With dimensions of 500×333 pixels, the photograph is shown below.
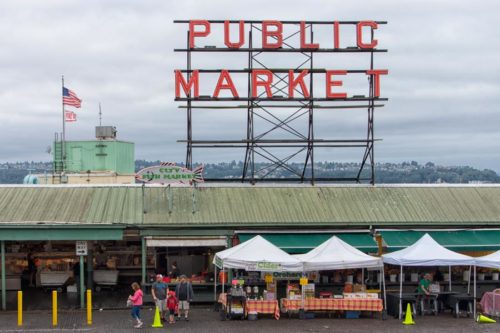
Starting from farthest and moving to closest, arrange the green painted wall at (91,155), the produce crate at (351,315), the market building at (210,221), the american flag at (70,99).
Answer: the green painted wall at (91,155) → the american flag at (70,99) → the market building at (210,221) → the produce crate at (351,315)

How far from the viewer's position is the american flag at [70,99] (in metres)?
47.0

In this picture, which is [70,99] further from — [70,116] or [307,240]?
[307,240]

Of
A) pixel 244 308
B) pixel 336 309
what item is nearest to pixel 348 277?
pixel 336 309

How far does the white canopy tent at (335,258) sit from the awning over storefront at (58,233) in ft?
22.7

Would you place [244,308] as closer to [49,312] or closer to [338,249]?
[338,249]

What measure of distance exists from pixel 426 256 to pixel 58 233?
1289 cm

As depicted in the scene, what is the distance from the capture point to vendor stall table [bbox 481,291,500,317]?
24.5m

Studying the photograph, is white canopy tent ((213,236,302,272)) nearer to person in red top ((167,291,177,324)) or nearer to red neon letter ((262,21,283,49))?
person in red top ((167,291,177,324))

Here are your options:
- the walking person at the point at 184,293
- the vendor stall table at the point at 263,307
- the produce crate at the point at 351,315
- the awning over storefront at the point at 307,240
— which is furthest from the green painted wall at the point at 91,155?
the produce crate at the point at 351,315

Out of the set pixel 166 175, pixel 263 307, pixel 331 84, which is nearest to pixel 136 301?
pixel 263 307

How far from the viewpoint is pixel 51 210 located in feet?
89.4

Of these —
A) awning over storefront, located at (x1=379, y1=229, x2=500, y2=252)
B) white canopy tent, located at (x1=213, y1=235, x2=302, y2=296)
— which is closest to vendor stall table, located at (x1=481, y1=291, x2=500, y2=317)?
awning over storefront, located at (x1=379, y1=229, x2=500, y2=252)

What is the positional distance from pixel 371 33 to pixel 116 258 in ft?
50.0

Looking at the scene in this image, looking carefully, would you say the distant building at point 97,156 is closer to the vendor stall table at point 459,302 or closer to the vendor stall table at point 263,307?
the vendor stall table at point 263,307
